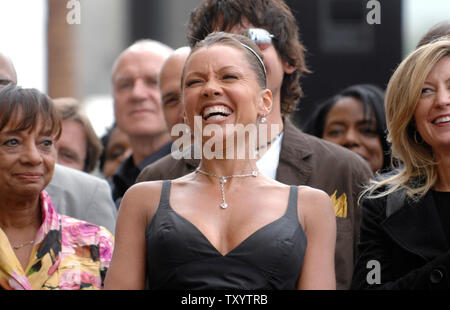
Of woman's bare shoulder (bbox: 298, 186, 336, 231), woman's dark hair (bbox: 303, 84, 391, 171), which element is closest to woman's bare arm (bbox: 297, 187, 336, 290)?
woman's bare shoulder (bbox: 298, 186, 336, 231)

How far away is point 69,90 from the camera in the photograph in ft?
34.2

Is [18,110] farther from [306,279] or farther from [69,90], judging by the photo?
[69,90]

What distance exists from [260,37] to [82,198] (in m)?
1.27

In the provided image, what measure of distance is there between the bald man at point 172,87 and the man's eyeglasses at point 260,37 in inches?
33.3

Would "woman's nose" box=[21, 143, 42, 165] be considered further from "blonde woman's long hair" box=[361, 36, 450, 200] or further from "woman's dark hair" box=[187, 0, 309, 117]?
"blonde woman's long hair" box=[361, 36, 450, 200]

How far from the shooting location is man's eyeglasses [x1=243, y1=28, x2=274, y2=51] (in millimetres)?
4371

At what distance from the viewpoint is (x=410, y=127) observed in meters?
3.90

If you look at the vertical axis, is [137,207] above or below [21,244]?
above

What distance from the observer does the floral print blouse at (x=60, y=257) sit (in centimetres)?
359

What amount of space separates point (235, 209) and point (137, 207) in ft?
1.29

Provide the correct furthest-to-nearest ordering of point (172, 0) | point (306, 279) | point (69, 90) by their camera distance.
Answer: point (172, 0) < point (69, 90) < point (306, 279)
